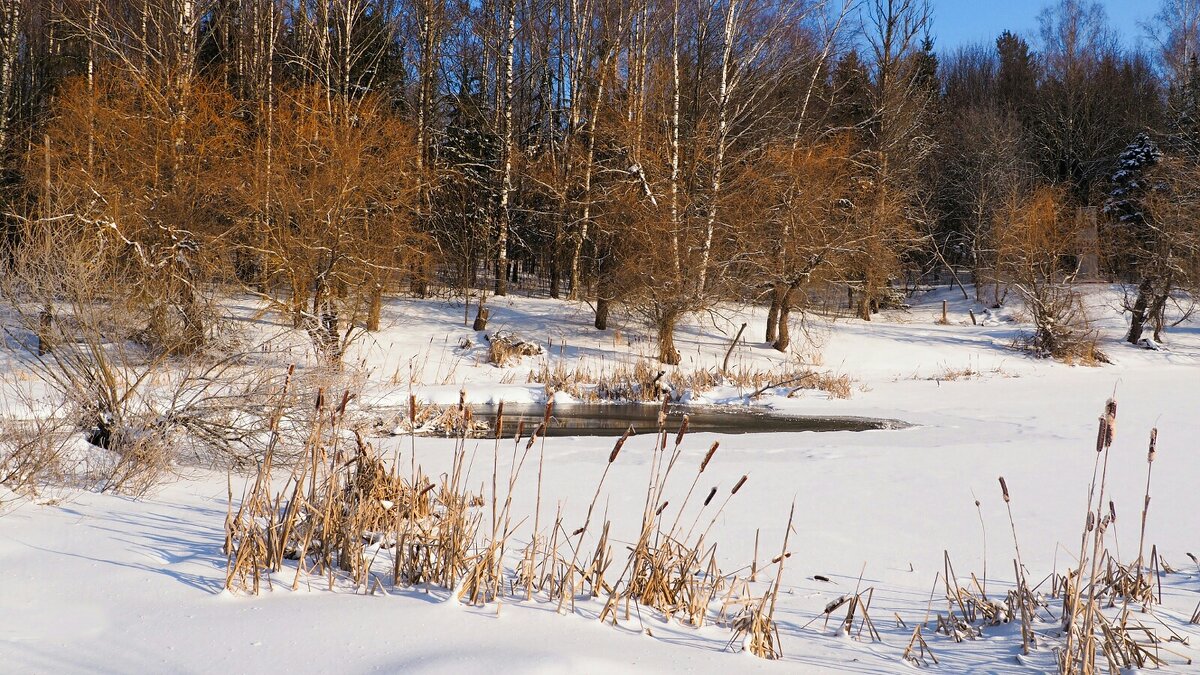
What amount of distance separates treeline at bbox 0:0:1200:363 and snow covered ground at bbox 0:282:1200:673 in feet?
15.5

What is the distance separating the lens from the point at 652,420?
14586 millimetres

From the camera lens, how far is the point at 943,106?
142ft

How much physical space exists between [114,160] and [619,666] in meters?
19.9

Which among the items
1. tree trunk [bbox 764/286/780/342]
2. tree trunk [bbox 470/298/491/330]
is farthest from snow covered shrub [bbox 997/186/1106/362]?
tree trunk [bbox 470/298/491/330]

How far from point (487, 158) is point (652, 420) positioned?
747 inches

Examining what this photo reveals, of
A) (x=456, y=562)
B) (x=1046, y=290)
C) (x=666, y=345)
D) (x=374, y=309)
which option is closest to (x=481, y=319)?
(x=374, y=309)

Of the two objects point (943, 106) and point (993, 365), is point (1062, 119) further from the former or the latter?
point (993, 365)

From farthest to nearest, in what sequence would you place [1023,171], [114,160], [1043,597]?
[1023,171]
[114,160]
[1043,597]

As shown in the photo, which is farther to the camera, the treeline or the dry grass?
the treeline

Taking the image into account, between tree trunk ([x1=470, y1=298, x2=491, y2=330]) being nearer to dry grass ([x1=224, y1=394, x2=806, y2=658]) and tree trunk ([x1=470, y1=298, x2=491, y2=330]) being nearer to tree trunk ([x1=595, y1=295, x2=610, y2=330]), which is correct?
tree trunk ([x1=595, y1=295, x2=610, y2=330])

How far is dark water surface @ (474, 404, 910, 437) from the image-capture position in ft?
42.8

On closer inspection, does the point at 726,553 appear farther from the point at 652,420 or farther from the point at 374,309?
the point at 374,309

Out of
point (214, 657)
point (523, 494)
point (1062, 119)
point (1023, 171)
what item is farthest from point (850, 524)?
point (1062, 119)

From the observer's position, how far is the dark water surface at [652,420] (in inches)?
514
